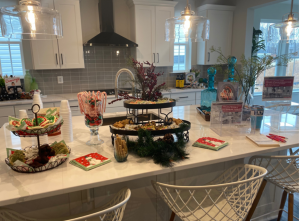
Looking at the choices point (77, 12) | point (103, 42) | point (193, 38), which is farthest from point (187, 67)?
point (193, 38)

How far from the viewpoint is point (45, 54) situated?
357 cm

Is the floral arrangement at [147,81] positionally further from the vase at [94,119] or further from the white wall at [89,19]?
the white wall at [89,19]

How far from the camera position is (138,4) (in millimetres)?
3971

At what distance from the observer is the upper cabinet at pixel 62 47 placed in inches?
138

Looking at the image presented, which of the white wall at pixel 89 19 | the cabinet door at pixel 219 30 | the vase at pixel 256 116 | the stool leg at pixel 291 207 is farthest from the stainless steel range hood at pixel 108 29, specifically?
the stool leg at pixel 291 207

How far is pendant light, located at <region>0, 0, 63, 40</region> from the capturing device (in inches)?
55.9

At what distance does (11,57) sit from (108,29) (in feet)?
5.50

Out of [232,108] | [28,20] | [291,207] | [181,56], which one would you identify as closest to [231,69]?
[232,108]

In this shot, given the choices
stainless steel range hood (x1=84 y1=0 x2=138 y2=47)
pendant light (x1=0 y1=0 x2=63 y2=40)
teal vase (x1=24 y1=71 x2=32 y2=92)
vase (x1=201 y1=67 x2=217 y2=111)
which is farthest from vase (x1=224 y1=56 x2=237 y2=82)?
teal vase (x1=24 y1=71 x2=32 y2=92)

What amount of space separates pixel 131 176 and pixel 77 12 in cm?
328

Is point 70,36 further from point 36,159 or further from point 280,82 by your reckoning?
point 280,82

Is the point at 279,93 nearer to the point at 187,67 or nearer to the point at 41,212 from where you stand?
the point at 41,212

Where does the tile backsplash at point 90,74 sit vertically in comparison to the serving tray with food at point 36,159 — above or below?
above

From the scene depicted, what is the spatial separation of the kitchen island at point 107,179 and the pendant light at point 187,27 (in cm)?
79
